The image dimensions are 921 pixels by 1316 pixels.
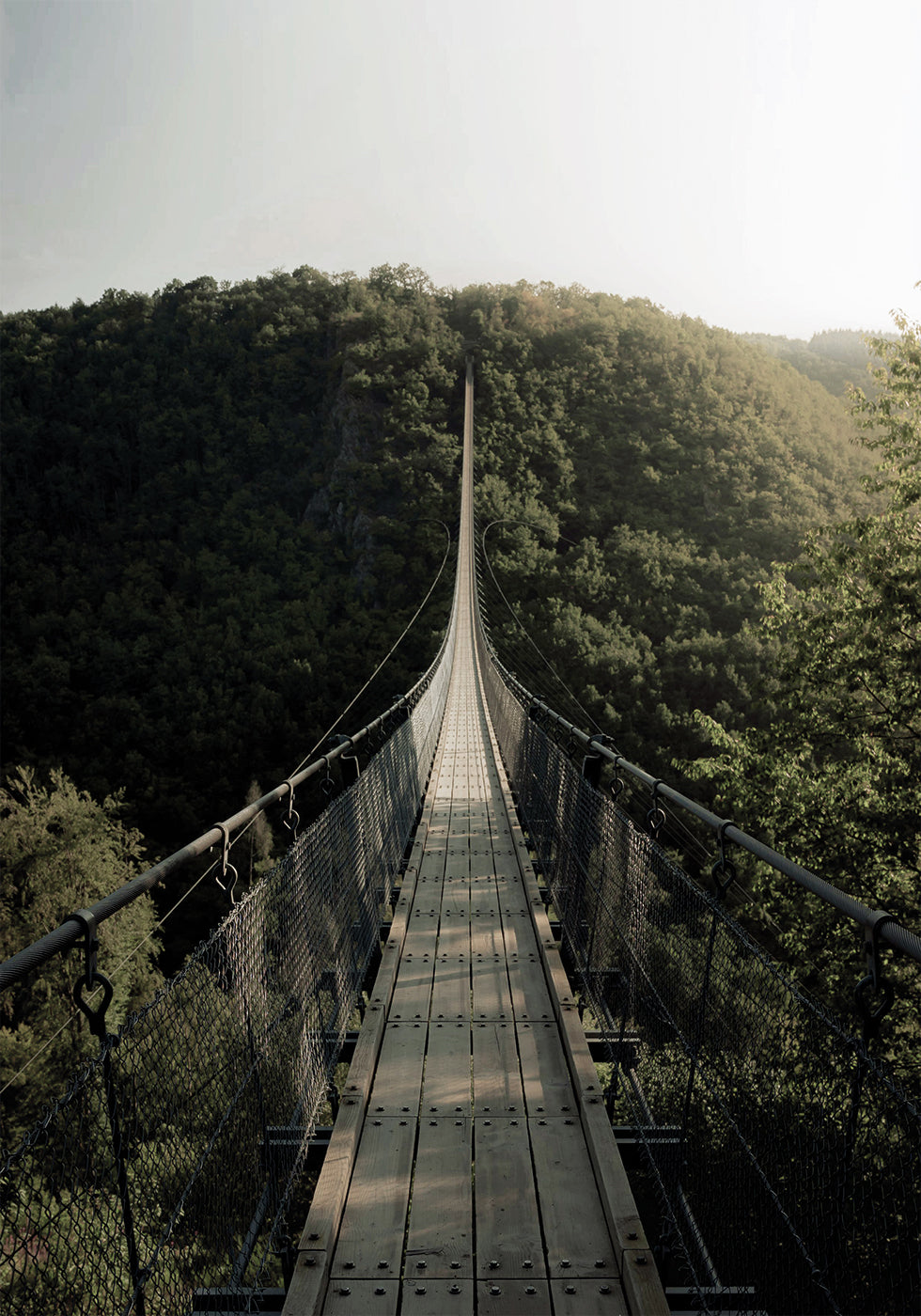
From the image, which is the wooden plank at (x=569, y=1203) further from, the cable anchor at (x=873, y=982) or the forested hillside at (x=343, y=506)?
the forested hillside at (x=343, y=506)

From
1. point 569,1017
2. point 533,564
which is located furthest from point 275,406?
point 569,1017

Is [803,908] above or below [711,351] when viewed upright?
below

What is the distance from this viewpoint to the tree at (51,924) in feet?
40.2

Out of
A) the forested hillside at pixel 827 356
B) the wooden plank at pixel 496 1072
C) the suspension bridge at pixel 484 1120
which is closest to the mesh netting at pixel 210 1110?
the suspension bridge at pixel 484 1120

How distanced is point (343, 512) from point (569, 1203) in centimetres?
4220

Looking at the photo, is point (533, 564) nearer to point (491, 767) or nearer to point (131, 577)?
point (131, 577)

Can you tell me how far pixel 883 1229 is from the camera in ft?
3.97

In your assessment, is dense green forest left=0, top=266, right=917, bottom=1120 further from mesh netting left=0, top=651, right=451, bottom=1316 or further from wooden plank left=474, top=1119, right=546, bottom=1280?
wooden plank left=474, top=1119, right=546, bottom=1280

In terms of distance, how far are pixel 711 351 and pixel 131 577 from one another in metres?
36.0

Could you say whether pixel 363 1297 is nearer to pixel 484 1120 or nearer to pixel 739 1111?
pixel 484 1120

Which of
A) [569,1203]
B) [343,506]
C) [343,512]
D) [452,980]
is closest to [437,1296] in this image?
[569,1203]

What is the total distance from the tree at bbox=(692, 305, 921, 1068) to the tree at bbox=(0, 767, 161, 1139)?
949 centimetres

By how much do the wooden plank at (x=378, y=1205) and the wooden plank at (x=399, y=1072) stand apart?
2.3 inches

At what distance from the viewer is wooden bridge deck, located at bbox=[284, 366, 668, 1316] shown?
1487 millimetres
